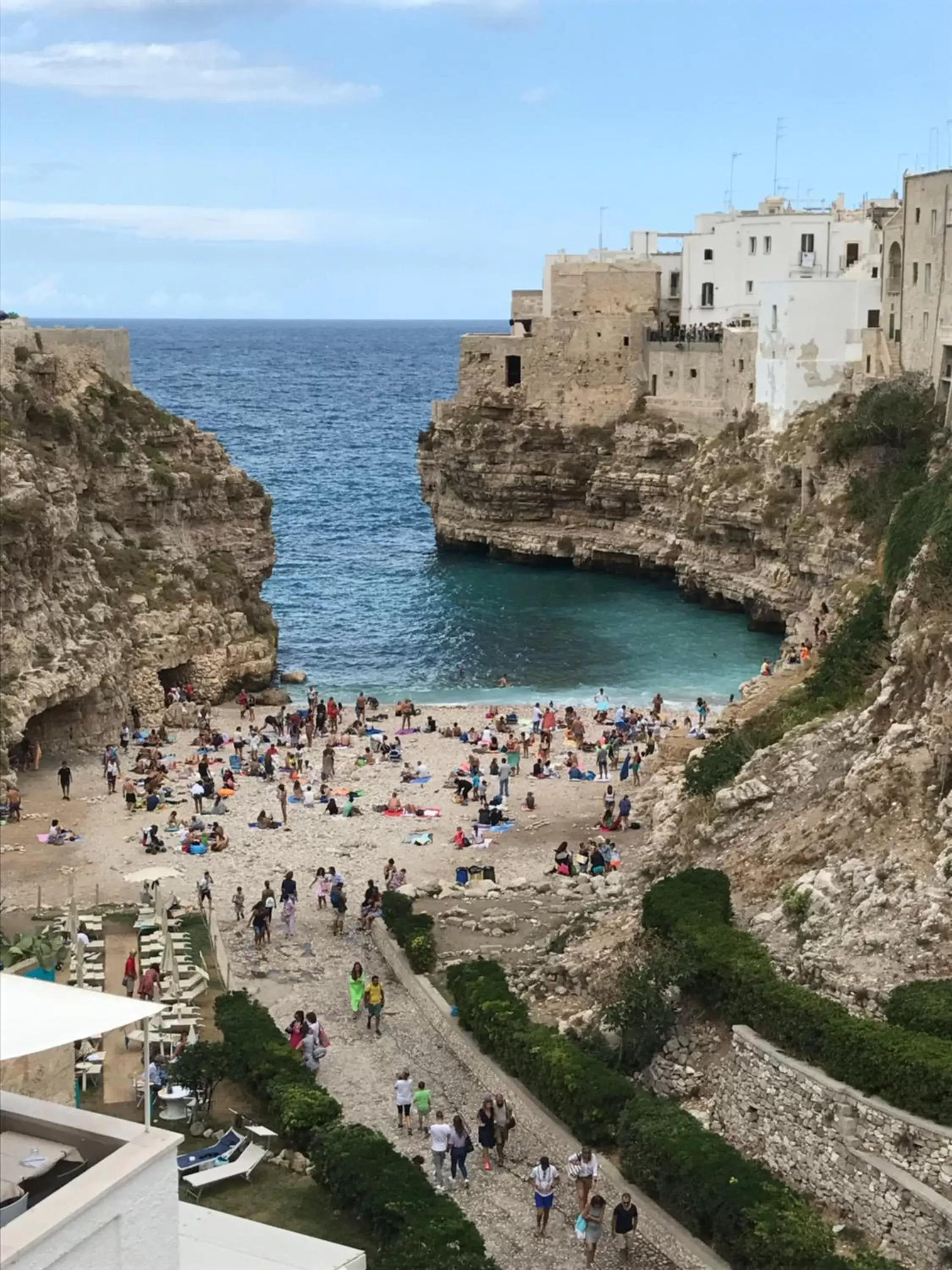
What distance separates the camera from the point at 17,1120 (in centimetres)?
966

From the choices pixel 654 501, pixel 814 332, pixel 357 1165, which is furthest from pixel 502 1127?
pixel 654 501

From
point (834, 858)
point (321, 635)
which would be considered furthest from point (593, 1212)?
point (321, 635)

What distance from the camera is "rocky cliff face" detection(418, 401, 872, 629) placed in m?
60.7

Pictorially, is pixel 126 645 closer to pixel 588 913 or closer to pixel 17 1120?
pixel 588 913

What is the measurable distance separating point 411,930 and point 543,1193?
31.6 ft

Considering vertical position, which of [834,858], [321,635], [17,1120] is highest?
[17,1120]

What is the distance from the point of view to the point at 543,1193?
1973cm

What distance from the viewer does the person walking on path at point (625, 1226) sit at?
18875 millimetres

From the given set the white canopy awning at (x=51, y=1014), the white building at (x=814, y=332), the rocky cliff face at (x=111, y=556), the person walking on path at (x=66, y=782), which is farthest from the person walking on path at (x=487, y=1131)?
the white building at (x=814, y=332)

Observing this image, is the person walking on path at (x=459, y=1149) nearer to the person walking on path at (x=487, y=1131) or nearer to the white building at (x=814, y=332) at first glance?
the person walking on path at (x=487, y=1131)

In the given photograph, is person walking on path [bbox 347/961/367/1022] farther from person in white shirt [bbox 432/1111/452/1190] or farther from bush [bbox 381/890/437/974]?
person in white shirt [bbox 432/1111/452/1190]

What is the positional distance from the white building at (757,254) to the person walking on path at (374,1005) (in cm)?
5413

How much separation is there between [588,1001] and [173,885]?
1202cm

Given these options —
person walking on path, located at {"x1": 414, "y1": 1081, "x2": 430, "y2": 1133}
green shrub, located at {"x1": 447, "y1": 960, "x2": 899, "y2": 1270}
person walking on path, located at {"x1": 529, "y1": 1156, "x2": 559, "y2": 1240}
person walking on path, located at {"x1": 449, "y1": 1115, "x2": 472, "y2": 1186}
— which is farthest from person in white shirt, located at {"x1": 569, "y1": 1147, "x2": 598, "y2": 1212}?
person walking on path, located at {"x1": 414, "y1": 1081, "x2": 430, "y2": 1133}
